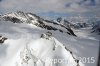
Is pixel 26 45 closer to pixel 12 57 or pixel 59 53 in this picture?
pixel 12 57

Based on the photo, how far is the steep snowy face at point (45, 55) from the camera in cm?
4262

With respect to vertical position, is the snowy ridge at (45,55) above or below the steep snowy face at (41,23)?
above

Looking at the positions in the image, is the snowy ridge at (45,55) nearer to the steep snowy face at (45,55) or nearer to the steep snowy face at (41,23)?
the steep snowy face at (45,55)

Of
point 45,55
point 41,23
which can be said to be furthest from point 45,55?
point 41,23

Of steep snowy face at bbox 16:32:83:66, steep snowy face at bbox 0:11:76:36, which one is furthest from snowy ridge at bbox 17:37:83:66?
steep snowy face at bbox 0:11:76:36

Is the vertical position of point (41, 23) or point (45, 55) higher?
point (45, 55)

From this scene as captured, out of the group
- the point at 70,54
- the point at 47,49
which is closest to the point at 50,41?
the point at 47,49

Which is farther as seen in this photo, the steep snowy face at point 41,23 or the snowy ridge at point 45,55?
the steep snowy face at point 41,23

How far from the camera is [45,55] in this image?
45.5 metres

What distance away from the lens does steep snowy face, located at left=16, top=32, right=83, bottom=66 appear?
140ft

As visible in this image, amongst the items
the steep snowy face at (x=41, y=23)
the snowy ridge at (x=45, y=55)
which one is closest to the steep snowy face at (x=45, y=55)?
the snowy ridge at (x=45, y=55)

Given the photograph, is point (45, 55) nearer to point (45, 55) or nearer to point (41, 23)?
point (45, 55)

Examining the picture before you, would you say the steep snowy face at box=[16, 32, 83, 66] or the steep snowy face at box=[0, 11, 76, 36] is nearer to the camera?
the steep snowy face at box=[16, 32, 83, 66]

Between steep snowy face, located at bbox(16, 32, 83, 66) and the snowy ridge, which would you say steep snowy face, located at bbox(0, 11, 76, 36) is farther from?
the snowy ridge
